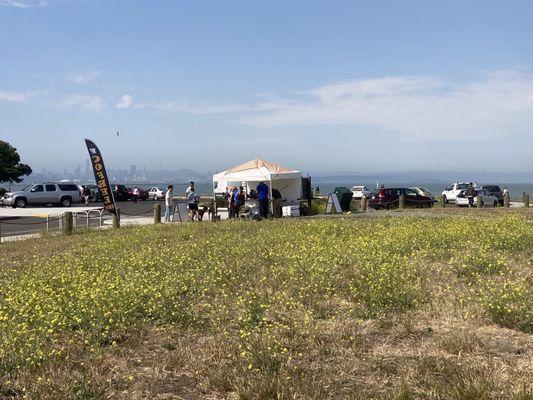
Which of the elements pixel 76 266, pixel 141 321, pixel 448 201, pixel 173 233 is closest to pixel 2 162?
pixel 448 201

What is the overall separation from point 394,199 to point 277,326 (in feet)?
92.2

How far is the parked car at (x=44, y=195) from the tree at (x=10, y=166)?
84.2 ft

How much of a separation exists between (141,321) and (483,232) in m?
8.19

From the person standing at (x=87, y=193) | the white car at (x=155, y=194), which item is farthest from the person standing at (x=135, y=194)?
the person standing at (x=87, y=193)

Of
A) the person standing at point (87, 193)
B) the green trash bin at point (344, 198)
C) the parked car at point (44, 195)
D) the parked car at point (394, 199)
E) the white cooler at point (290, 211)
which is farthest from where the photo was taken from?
the person standing at point (87, 193)

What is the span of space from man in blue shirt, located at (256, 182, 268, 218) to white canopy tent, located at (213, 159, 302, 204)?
367 centimetres

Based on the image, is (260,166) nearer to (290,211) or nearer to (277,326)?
(290,211)

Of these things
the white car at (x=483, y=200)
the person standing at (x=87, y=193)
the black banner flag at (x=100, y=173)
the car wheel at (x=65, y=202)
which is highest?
the black banner flag at (x=100, y=173)

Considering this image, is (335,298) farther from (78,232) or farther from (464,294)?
(78,232)

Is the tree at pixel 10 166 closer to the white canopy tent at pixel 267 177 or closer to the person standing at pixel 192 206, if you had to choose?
the white canopy tent at pixel 267 177

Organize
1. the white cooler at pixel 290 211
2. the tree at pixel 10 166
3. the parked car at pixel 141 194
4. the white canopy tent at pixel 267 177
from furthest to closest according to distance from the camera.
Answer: the tree at pixel 10 166 → the parked car at pixel 141 194 → the white canopy tent at pixel 267 177 → the white cooler at pixel 290 211

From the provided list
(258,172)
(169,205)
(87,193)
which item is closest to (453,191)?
(258,172)

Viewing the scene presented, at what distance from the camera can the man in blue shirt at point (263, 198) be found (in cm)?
1963

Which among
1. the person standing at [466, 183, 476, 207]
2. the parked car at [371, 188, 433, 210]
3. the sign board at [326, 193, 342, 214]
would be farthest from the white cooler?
the person standing at [466, 183, 476, 207]
